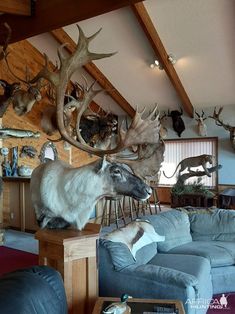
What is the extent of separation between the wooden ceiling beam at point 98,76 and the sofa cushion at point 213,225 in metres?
3.05

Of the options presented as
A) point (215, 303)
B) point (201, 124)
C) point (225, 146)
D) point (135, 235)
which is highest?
point (201, 124)

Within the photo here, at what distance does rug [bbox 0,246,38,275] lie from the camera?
11.9 ft

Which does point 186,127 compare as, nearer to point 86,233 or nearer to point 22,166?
point 22,166

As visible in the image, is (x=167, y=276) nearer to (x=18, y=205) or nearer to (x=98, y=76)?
(x=18, y=205)

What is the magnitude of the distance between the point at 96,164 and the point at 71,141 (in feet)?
1.02

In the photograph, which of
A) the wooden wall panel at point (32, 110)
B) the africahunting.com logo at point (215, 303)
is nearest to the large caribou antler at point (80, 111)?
the africahunting.com logo at point (215, 303)

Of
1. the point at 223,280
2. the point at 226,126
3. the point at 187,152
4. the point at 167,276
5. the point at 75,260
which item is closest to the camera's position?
the point at 75,260

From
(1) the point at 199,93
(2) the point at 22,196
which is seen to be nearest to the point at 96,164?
(2) the point at 22,196

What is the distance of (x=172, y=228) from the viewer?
12.1ft

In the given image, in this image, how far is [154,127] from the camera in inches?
83.2

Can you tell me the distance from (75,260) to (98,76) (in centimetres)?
703

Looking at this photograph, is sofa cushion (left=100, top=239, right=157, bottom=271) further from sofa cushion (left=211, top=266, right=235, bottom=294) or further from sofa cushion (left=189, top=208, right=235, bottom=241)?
sofa cushion (left=189, top=208, right=235, bottom=241)

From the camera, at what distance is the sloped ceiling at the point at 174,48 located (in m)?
5.63

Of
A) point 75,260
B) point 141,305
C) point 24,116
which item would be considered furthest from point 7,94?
point 141,305
